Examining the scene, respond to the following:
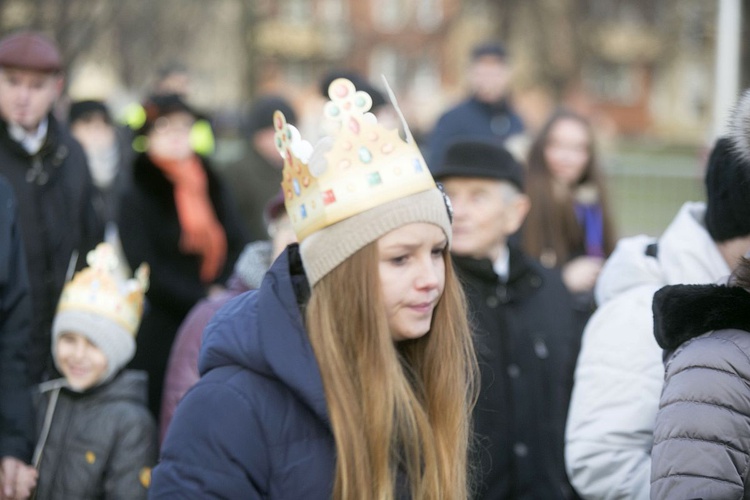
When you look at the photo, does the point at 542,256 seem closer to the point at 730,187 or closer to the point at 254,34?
the point at 730,187

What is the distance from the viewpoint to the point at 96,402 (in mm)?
5055

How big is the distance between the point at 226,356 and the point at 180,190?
4330 millimetres

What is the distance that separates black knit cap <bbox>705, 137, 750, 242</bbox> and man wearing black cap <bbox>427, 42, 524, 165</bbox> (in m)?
6.05

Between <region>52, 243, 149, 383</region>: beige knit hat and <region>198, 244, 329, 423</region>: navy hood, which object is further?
<region>52, 243, 149, 383</region>: beige knit hat

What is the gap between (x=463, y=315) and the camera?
329 cm

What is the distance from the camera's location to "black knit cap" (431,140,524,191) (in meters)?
5.38

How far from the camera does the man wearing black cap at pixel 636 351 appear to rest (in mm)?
3645

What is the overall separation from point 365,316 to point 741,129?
122 centimetres

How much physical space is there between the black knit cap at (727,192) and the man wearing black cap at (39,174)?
3.25 metres

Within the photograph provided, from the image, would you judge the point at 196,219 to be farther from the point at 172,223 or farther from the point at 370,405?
the point at 370,405

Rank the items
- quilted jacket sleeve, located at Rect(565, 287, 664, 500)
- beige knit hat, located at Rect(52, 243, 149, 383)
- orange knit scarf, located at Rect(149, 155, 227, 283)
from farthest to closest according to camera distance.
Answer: orange knit scarf, located at Rect(149, 155, 227, 283)
beige knit hat, located at Rect(52, 243, 149, 383)
quilted jacket sleeve, located at Rect(565, 287, 664, 500)

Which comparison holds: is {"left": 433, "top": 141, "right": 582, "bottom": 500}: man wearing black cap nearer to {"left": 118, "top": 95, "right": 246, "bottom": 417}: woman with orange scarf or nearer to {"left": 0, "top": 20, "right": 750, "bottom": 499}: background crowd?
{"left": 0, "top": 20, "right": 750, "bottom": 499}: background crowd

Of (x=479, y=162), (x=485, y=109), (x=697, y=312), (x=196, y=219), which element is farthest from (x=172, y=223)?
(x=697, y=312)

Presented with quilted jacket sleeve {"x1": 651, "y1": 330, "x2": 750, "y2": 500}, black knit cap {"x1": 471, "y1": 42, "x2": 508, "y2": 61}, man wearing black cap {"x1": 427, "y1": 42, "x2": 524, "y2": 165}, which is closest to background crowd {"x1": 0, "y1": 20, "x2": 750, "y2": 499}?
quilted jacket sleeve {"x1": 651, "y1": 330, "x2": 750, "y2": 500}
